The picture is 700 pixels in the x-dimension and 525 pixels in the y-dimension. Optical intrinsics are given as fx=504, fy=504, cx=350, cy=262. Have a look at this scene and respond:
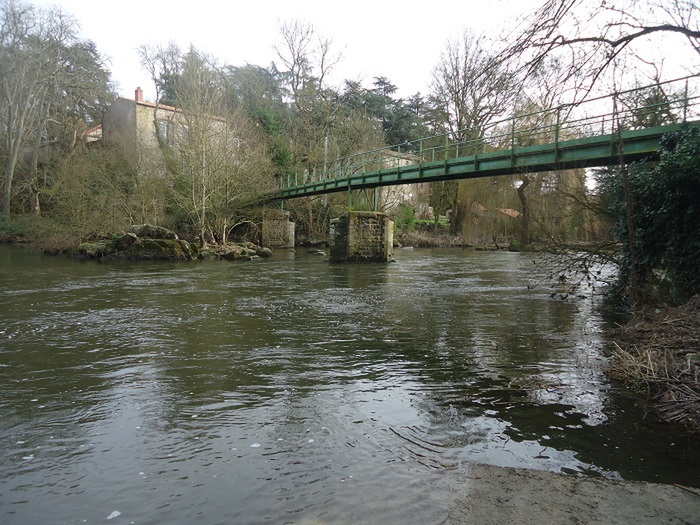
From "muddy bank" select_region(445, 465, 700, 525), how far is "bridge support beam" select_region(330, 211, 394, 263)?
2252 cm

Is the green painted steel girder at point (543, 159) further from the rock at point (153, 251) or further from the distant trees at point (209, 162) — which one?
the rock at point (153, 251)

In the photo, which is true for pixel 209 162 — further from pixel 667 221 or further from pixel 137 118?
pixel 667 221

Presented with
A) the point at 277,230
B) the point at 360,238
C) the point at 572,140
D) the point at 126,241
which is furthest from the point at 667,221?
the point at 277,230

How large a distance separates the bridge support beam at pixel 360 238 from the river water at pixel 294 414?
50.3 ft

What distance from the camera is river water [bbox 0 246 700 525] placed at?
3.33m

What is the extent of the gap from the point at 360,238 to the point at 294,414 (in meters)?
21.4

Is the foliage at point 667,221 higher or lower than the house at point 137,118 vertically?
lower

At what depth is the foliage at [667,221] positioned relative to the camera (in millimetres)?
8328

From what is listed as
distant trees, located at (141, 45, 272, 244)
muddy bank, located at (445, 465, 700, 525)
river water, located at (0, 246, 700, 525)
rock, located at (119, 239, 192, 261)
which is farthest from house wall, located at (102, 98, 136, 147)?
muddy bank, located at (445, 465, 700, 525)

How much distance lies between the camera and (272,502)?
323cm

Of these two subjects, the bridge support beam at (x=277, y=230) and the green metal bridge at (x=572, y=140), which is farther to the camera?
the bridge support beam at (x=277, y=230)

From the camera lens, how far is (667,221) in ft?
29.1

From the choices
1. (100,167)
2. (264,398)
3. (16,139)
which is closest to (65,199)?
(100,167)

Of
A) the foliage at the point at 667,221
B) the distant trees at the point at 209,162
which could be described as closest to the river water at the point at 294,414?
the foliage at the point at 667,221
